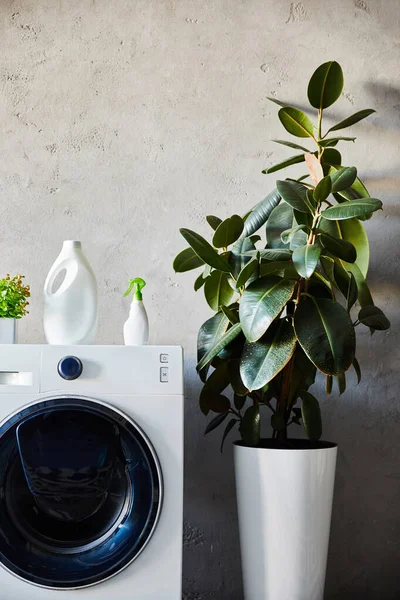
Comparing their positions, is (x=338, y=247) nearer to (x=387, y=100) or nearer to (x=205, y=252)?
(x=205, y=252)

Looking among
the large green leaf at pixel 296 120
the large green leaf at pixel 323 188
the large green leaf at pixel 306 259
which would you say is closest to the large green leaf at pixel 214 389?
the large green leaf at pixel 306 259

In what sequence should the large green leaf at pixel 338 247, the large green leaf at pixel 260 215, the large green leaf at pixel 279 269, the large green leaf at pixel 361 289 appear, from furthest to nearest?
the large green leaf at pixel 260 215 → the large green leaf at pixel 361 289 → the large green leaf at pixel 279 269 → the large green leaf at pixel 338 247

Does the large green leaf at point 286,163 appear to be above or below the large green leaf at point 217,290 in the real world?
above

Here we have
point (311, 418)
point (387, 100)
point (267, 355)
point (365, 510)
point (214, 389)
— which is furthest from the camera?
point (387, 100)

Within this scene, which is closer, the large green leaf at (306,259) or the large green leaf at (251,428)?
the large green leaf at (306,259)

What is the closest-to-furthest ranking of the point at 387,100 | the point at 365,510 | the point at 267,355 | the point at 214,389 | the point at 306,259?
the point at 306,259, the point at 267,355, the point at 214,389, the point at 365,510, the point at 387,100

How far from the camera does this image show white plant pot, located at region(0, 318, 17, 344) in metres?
1.82

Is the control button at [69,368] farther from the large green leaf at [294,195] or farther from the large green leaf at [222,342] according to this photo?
the large green leaf at [294,195]

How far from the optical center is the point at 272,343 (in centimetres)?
170

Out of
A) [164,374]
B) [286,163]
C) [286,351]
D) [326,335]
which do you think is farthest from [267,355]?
[286,163]

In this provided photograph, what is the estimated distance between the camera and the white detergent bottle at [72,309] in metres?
1.80

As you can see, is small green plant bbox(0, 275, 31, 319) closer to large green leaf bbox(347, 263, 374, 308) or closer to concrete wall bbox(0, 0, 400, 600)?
concrete wall bbox(0, 0, 400, 600)

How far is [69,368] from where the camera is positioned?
1630 mm

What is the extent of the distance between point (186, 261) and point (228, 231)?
0.18 meters
